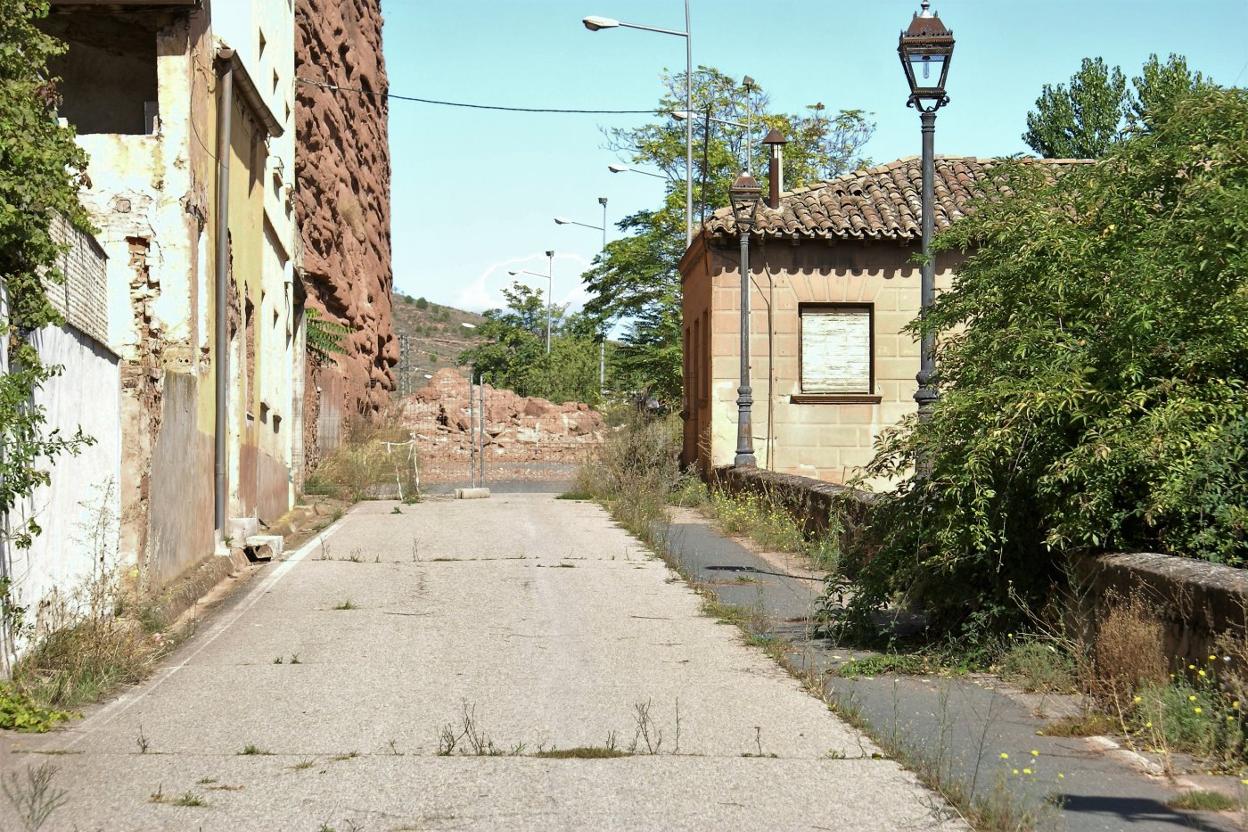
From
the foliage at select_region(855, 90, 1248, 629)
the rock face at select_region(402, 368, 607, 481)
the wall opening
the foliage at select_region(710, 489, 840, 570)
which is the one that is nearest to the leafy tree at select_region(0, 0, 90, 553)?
the foliage at select_region(855, 90, 1248, 629)

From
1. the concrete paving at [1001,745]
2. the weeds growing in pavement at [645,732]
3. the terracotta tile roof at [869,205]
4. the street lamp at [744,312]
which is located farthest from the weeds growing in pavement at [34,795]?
the terracotta tile roof at [869,205]

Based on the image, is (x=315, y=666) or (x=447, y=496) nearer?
(x=315, y=666)

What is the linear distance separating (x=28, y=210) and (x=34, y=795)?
4319mm

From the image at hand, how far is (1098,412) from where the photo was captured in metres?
8.64

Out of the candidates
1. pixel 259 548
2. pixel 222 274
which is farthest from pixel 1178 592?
pixel 222 274

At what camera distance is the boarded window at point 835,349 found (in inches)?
1057

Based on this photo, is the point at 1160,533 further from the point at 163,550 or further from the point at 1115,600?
the point at 163,550

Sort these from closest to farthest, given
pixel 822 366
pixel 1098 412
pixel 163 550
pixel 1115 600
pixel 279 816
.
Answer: pixel 279 816
pixel 1115 600
pixel 1098 412
pixel 163 550
pixel 822 366

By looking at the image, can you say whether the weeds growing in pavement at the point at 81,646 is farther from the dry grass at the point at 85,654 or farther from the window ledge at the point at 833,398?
the window ledge at the point at 833,398

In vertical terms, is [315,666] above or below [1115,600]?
below

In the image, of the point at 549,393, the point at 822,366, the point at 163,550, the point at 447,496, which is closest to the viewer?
the point at 163,550

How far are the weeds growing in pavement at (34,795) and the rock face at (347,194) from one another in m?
22.9

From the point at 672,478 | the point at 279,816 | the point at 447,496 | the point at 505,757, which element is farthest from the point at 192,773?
the point at 447,496

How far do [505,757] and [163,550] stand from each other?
7.11 m
